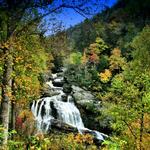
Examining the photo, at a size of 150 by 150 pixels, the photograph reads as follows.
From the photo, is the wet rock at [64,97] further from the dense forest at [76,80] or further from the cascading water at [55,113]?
the cascading water at [55,113]

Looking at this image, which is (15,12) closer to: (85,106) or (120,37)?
(85,106)

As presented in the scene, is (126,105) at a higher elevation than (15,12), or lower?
lower

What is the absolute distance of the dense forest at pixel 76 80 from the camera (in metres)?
13.5

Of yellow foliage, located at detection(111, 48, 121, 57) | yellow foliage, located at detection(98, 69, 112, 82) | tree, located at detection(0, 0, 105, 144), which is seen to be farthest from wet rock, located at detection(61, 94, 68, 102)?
tree, located at detection(0, 0, 105, 144)

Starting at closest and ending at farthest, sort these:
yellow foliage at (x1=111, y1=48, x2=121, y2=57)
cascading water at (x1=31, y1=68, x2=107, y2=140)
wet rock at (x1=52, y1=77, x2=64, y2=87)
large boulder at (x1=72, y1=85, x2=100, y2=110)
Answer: cascading water at (x1=31, y1=68, x2=107, y2=140), large boulder at (x1=72, y1=85, x2=100, y2=110), wet rock at (x1=52, y1=77, x2=64, y2=87), yellow foliage at (x1=111, y1=48, x2=121, y2=57)

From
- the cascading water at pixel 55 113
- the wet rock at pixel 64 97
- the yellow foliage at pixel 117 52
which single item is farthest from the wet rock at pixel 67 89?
the yellow foliage at pixel 117 52

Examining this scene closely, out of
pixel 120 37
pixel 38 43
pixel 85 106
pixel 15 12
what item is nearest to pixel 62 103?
pixel 85 106

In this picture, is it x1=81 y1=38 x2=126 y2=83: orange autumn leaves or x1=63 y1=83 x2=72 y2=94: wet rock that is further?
x1=81 y1=38 x2=126 y2=83: orange autumn leaves

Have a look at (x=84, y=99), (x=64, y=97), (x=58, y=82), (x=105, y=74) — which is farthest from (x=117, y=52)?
(x=64, y=97)

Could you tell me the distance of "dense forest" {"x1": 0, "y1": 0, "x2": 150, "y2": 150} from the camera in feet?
44.2

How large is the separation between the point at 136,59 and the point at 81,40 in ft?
148

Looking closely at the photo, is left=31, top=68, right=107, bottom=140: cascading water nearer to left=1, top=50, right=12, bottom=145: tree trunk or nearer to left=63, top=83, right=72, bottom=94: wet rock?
left=63, top=83, right=72, bottom=94: wet rock

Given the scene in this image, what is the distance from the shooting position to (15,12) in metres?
13.0

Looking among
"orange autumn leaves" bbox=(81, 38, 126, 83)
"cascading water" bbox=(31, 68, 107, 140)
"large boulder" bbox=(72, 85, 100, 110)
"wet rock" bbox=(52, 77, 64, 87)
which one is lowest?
"cascading water" bbox=(31, 68, 107, 140)
